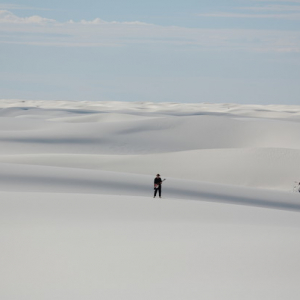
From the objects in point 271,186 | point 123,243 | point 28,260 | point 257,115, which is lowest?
point 28,260

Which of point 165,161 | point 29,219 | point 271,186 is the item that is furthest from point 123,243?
point 165,161

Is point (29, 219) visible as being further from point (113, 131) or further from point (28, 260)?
point (113, 131)

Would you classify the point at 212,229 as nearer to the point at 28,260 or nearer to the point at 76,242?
the point at 76,242

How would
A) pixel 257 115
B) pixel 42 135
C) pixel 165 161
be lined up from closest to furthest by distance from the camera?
pixel 165 161
pixel 42 135
pixel 257 115

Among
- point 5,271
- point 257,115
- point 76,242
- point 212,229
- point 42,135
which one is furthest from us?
point 257,115

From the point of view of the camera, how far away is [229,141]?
140 ft

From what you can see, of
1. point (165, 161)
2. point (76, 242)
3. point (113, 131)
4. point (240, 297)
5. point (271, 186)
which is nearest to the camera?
point (240, 297)

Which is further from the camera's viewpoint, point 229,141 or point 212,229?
point 229,141

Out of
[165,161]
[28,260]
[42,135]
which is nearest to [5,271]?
[28,260]

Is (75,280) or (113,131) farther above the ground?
(113,131)

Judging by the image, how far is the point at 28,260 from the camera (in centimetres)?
759

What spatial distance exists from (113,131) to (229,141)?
25.4 feet

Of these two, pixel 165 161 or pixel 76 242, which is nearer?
pixel 76 242

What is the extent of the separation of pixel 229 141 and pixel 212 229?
3299 cm
